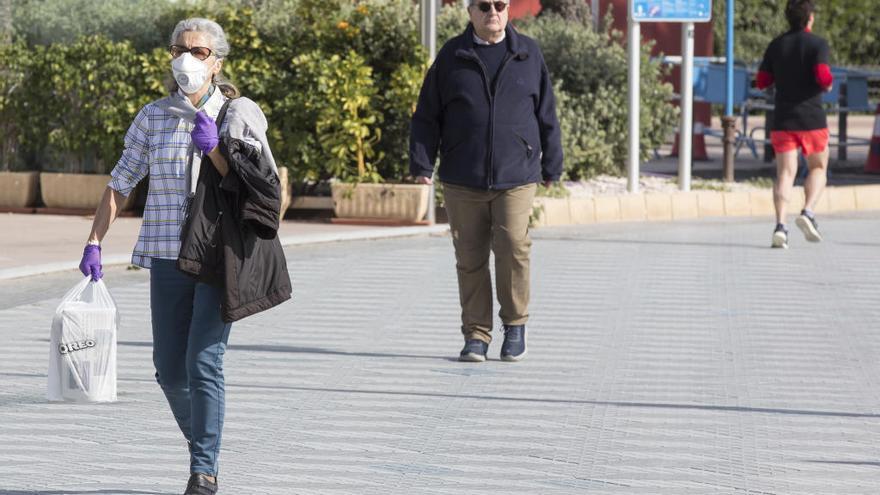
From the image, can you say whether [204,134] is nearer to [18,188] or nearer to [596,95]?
[18,188]

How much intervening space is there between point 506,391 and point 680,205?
8368 millimetres

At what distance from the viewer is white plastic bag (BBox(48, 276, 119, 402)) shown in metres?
5.98

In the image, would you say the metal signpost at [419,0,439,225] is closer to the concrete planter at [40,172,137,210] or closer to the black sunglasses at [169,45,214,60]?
the concrete planter at [40,172,137,210]

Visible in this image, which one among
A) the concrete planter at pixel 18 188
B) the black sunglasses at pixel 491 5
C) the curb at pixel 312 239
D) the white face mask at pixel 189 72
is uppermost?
the black sunglasses at pixel 491 5

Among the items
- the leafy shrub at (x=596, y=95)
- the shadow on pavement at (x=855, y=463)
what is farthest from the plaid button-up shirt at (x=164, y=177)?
the leafy shrub at (x=596, y=95)

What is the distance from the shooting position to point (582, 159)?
54.7ft

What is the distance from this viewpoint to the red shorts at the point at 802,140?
13383 millimetres

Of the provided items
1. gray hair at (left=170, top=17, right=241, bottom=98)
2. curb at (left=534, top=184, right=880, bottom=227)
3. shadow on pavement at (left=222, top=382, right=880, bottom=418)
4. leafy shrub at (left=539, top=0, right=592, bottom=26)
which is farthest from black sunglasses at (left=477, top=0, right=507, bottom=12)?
leafy shrub at (left=539, top=0, right=592, bottom=26)

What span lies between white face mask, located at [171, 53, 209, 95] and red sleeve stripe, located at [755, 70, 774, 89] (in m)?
8.30

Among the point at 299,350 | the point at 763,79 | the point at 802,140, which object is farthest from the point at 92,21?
the point at 299,350

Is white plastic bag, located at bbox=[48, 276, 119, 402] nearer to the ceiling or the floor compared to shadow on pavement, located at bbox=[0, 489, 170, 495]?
nearer to the ceiling

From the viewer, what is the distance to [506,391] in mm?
7836

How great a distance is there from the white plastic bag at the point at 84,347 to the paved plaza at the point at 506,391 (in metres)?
0.31

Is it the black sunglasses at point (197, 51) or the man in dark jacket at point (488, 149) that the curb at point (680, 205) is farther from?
the black sunglasses at point (197, 51)
